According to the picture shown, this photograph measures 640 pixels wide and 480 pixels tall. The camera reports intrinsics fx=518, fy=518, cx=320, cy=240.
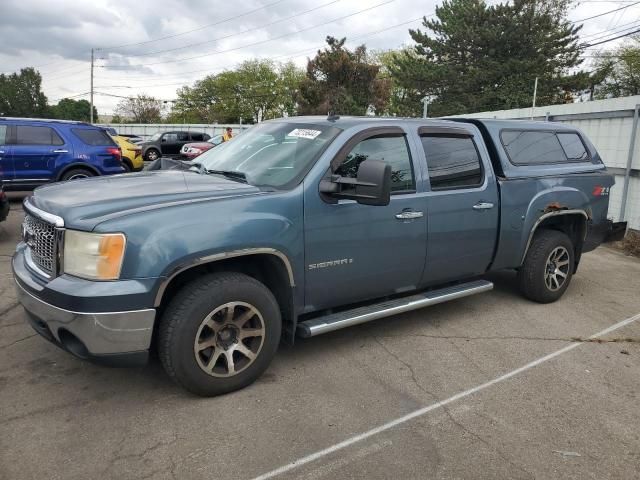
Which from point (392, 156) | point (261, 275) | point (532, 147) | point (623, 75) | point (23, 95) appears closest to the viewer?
point (261, 275)

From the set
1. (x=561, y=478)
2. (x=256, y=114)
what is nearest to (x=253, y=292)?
(x=561, y=478)

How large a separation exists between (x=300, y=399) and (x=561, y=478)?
157 cm

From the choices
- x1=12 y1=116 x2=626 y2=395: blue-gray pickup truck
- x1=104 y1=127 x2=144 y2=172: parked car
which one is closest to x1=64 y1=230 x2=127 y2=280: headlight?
x1=12 y1=116 x2=626 y2=395: blue-gray pickup truck

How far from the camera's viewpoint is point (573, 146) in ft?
19.1

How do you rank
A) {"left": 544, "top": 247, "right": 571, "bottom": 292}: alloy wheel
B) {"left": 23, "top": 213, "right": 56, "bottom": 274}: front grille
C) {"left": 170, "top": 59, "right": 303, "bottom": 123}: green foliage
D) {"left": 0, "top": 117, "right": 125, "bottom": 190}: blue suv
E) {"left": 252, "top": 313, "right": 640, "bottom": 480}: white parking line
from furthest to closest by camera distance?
{"left": 170, "top": 59, "right": 303, "bottom": 123}: green foliage < {"left": 0, "top": 117, "right": 125, "bottom": 190}: blue suv < {"left": 544, "top": 247, "right": 571, "bottom": 292}: alloy wheel < {"left": 23, "top": 213, "right": 56, "bottom": 274}: front grille < {"left": 252, "top": 313, "right": 640, "bottom": 480}: white parking line

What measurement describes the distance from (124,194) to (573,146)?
4.84 m

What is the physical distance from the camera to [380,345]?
14.1 feet

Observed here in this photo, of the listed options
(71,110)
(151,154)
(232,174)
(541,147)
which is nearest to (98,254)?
(232,174)

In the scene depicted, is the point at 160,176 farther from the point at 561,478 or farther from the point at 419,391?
the point at 561,478

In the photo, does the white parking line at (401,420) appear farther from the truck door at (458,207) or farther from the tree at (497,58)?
the tree at (497,58)

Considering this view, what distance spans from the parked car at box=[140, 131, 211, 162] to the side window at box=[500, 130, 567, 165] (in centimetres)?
2239

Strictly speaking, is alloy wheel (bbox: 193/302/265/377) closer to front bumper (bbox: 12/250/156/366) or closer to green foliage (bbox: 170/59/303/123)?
front bumper (bbox: 12/250/156/366)

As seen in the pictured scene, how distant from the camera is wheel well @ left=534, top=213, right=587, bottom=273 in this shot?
5570mm

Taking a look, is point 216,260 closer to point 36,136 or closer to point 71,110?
Answer: point 36,136
